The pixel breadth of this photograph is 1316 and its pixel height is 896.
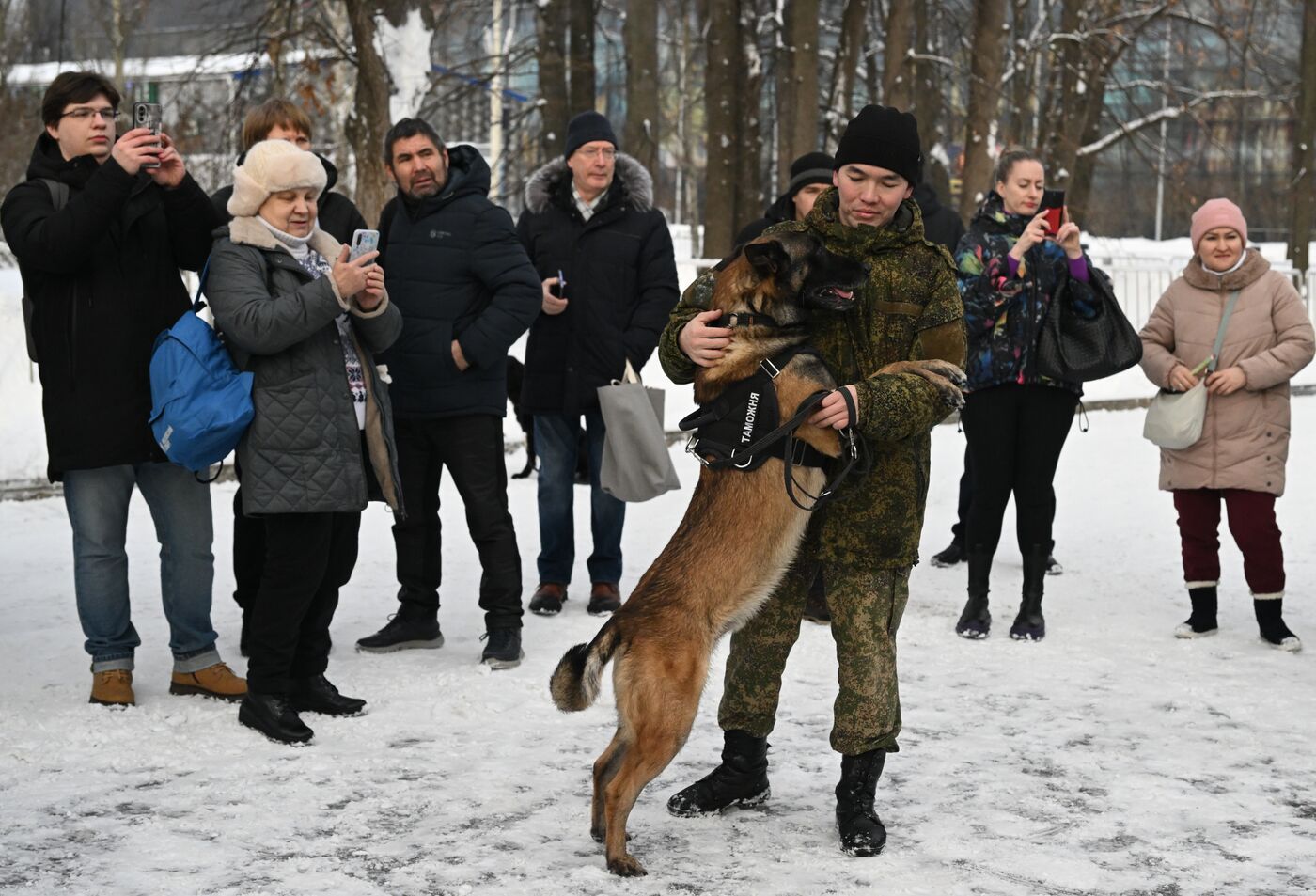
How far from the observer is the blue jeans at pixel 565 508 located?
22.5ft

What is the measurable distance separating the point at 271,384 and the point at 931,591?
12.4ft

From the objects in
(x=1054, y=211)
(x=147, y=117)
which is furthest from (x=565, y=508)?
(x=147, y=117)

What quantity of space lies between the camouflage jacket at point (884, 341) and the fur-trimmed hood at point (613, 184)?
9.83 feet

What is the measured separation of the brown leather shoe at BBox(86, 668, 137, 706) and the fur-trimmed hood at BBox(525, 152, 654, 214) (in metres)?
2.98

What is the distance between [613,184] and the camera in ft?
22.5

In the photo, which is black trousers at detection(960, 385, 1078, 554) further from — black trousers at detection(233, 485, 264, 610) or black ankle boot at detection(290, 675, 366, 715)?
black trousers at detection(233, 485, 264, 610)

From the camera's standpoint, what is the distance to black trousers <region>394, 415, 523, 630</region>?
5977 mm

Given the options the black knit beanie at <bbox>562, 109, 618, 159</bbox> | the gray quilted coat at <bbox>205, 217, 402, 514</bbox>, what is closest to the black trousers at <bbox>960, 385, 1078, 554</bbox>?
the black knit beanie at <bbox>562, 109, 618, 159</bbox>

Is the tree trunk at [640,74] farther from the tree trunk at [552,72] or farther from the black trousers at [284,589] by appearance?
the black trousers at [284,589]

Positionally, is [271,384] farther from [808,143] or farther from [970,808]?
[808,143]

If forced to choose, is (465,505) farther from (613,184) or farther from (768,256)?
(768,256)

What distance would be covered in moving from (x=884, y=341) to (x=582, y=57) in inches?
539

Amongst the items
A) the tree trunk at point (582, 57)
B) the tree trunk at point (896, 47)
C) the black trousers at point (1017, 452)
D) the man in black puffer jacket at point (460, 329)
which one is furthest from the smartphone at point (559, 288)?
the tree trunk at point (896, 47)

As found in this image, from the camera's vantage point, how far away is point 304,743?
4836 mm
